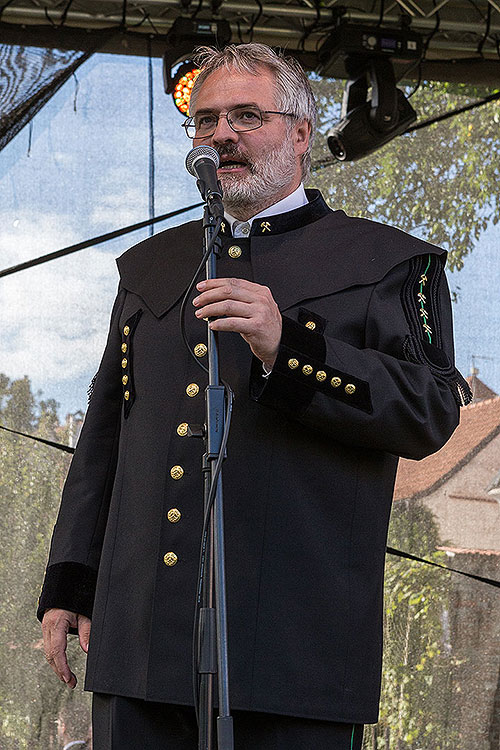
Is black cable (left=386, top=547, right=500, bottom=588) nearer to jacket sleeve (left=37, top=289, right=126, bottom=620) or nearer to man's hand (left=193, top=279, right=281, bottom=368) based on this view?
jacket sleeve (left=37, top=289, right=126, bottom=620)

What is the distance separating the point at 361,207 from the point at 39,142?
1185 mm

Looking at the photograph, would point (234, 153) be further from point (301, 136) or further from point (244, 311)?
point (244, 311)

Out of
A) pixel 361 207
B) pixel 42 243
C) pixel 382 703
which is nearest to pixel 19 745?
pixel 382 703

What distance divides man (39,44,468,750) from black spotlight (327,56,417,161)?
1727 mm

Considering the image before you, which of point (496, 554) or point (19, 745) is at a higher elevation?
point (496, 554)

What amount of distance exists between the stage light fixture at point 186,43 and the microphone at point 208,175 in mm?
2132

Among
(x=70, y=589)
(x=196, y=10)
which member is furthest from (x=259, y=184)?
(x=196, y=10)

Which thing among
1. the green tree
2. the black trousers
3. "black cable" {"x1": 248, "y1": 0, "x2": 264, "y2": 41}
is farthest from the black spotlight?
the black trousers

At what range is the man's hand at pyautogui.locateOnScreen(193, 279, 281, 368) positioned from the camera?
56.7 inches

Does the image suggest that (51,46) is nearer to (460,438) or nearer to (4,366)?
(4,366)

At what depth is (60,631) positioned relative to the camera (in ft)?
6.33

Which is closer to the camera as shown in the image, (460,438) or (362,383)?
(362,383)

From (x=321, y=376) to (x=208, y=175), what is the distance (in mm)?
358

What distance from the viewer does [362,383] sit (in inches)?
66.6
